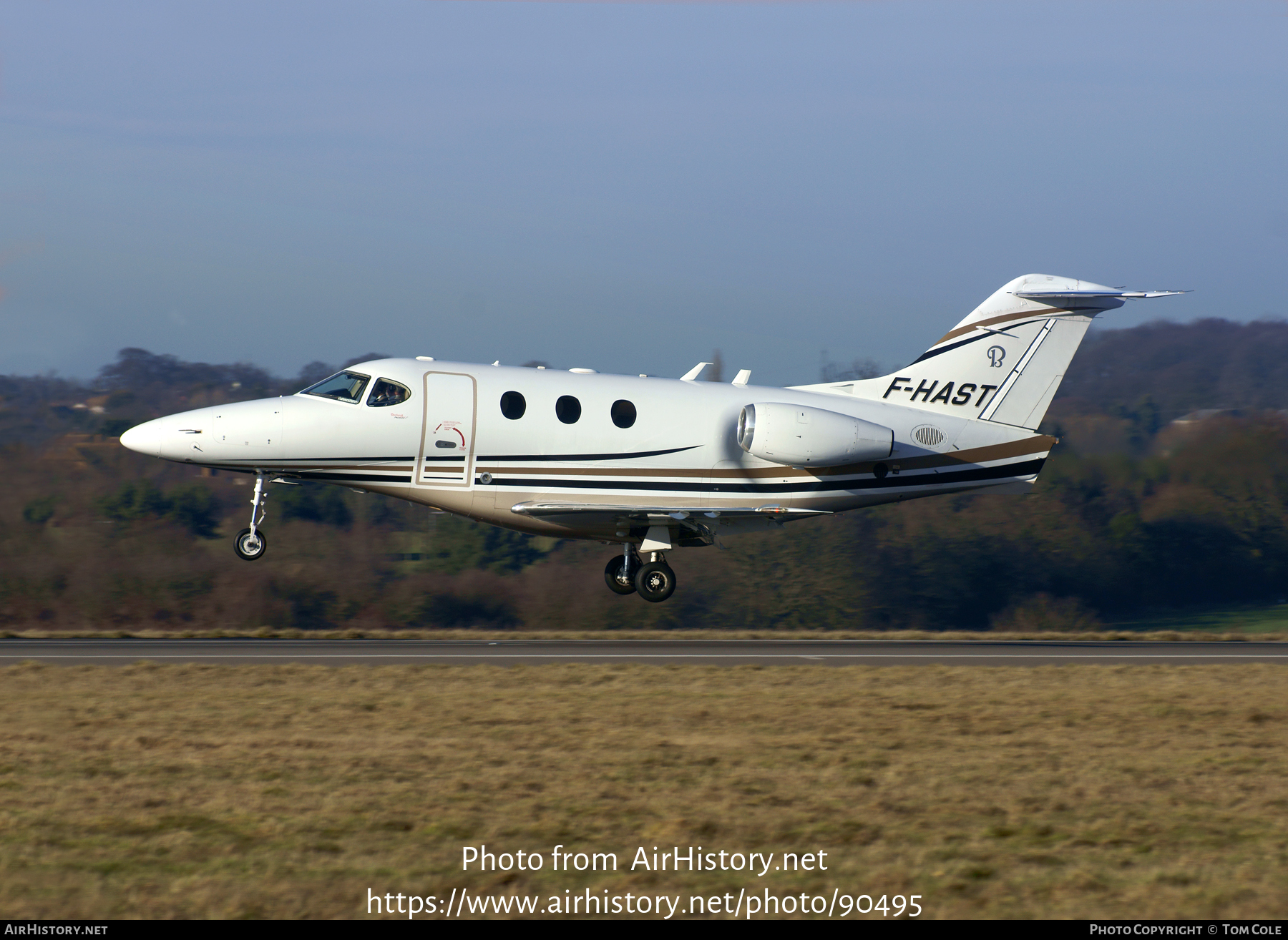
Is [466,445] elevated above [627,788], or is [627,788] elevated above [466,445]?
[466,445]

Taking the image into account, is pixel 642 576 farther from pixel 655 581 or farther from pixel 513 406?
pixel 513 406

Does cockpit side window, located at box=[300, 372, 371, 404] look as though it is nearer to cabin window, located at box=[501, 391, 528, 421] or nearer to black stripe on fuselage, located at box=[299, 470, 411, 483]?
black stripe on fuselage, located at box=[299, 470, 411, 483]

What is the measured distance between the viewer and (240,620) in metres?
39.0

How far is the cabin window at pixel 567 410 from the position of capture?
76.8 feet

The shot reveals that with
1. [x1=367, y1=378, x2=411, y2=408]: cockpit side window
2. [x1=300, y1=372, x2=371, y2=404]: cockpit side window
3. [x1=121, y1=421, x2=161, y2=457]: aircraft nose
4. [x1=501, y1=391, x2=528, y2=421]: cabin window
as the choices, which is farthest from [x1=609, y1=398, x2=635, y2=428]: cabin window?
[x1=121, y1=421, x2=161, y2=457]: aircraft nose

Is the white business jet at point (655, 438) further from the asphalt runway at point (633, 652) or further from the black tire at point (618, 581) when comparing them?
the asphalt runway at point (633, 652)

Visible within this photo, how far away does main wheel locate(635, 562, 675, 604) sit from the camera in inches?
975

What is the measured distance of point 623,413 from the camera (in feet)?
78.2

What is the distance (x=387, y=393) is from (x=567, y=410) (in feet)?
10.8

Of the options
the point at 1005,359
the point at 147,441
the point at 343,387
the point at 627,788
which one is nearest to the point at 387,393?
the point at 343,387

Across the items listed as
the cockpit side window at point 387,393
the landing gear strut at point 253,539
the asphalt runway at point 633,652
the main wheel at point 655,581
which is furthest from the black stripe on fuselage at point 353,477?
the main wheel at point 655,581

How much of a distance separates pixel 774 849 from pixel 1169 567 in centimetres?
3948
